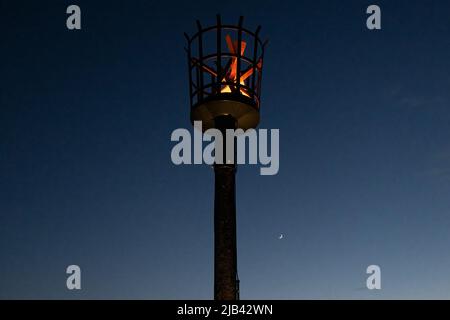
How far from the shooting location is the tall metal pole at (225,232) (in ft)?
46.0

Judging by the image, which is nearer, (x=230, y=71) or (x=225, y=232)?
(x=225, y=232)

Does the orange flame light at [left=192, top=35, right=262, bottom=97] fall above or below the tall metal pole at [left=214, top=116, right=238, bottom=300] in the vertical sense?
above

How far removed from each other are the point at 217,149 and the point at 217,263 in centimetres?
358

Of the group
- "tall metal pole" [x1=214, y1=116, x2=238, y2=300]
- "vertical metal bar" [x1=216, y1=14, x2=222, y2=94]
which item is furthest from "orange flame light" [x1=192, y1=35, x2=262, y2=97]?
"tall metal pole" [x1=214, y1=116, x2=238, y2=300]

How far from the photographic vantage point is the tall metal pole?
46.0 ft

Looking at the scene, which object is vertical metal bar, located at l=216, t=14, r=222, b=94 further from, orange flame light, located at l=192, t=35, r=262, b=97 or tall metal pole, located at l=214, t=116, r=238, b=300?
tall metal pole, located at l=214, t=116, r=238, b=300

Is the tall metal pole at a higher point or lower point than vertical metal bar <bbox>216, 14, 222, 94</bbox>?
lower

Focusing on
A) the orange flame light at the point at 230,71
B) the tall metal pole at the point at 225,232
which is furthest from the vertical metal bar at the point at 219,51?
the tall metal pole at the point at 225,232

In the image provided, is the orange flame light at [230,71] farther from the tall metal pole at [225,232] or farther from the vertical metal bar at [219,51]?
the tall metal pole at [225,232]

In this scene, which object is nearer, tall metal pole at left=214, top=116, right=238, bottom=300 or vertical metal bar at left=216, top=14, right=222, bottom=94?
tall metal pole at left=214, top=116, right=238, bottom=300

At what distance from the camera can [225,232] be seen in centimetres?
1450

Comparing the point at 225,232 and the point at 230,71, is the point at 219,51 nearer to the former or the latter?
the point at 230,71

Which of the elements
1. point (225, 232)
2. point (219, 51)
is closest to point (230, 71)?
point (219, 51)
